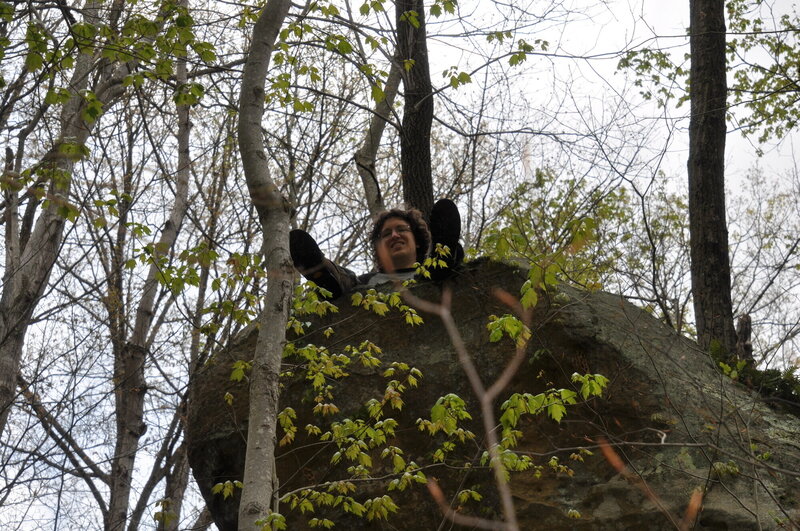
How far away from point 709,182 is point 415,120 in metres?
3.20

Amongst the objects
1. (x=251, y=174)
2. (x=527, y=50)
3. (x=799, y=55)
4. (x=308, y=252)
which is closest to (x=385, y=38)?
(x=527, y=50)

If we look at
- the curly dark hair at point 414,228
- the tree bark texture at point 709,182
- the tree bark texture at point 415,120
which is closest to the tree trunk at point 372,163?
the tree bark texture at point 415,120

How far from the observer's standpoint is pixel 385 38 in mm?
7234

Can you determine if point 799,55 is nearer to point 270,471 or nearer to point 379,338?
point 379,338

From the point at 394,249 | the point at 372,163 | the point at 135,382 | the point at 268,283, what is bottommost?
the point at 268,283

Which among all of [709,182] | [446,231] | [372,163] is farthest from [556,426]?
[372,163]

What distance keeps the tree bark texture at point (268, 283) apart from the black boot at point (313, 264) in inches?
42.1

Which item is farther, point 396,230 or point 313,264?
point 396,230

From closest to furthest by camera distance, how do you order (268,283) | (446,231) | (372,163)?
(268,283)
(446,231)
(372,163)

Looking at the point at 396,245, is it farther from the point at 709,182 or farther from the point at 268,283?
the point at 709,182

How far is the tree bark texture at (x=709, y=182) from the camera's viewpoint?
307 inches

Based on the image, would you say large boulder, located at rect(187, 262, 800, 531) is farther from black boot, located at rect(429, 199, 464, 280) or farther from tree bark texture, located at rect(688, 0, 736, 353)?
tree bark texture, located at rect(688, 0, 736, 353)

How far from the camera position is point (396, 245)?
681 centimetres

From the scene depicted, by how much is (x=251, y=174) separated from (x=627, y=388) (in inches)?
110
